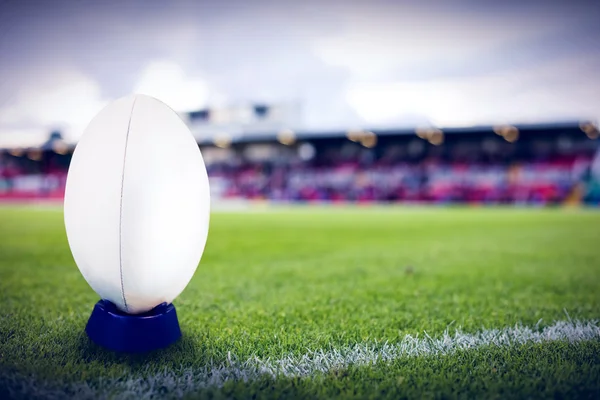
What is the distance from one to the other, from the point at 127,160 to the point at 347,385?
1224mm

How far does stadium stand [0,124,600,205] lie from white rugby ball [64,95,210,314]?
2518 centimetres

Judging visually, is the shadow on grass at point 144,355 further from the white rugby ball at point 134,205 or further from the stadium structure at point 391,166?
the stadium structure at point 391,166

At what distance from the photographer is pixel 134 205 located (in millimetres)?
1443

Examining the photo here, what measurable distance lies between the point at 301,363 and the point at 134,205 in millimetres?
944

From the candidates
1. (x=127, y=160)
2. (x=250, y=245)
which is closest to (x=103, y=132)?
(x=127, y=160)

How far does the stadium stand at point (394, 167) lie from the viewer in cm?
2469

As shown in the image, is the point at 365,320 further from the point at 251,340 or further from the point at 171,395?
the point at 171,395

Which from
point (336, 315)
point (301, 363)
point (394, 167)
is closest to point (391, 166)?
point (394, 167)

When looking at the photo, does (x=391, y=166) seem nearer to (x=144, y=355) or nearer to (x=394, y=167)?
(x=394, y=167)

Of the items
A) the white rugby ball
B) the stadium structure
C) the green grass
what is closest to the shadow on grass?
the green grass

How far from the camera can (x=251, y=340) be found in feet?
5.81

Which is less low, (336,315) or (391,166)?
(391,166)

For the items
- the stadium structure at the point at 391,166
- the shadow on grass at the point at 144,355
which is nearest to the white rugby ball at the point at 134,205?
the shadow on grass at the point at 144,355

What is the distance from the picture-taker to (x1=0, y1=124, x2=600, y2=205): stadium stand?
81.0 feet
